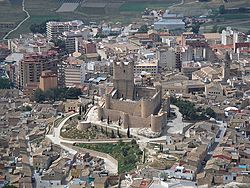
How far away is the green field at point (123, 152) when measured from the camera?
17234 millimetres

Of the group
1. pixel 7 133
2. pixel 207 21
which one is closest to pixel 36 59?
pixel 7 133

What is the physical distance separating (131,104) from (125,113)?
35cm

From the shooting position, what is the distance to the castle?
63.4ft

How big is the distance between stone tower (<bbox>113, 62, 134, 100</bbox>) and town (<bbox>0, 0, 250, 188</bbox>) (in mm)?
27

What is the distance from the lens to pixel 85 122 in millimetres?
19594

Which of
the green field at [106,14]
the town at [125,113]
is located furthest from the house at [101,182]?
the green field at [106,14]

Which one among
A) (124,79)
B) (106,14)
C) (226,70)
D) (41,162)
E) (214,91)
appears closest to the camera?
(41,162)

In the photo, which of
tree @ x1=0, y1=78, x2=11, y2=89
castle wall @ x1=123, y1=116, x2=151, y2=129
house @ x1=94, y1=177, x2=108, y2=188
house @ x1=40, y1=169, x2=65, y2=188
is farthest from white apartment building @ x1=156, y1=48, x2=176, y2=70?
house @ x1=94, y1=177, x2=108, y2=188

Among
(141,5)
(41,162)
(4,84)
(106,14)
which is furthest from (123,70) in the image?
(141,5)

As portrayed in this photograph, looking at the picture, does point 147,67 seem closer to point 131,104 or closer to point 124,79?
point 124,79

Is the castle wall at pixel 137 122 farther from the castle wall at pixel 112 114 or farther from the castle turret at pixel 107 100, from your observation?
the castle turret at pixel 107 100

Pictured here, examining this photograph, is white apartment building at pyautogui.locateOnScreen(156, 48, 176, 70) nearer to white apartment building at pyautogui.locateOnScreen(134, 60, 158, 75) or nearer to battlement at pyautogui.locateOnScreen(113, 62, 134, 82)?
white apartment building at pyautogui.locateOnScreen(134, 60, 158, 75)

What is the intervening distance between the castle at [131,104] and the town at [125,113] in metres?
0.03

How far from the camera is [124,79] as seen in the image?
20.6 m
